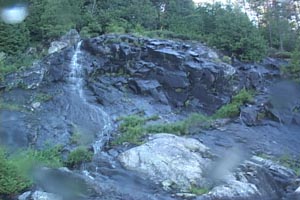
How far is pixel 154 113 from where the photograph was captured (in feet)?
58.9

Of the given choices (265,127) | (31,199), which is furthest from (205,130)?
(31,199)

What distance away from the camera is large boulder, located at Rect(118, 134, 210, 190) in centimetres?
1230

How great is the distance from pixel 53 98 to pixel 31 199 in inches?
312

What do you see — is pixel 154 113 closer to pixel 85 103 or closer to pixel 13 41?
pixel 85 103

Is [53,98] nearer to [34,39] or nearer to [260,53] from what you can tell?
[34,39]

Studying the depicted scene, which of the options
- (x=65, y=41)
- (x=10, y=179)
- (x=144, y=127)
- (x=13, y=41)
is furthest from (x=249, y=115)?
(x=13, y=41)

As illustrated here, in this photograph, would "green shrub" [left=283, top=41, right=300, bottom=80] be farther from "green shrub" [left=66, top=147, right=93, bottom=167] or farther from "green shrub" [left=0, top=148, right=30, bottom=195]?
"green shrub" [left=0, top=148, right=30, bottom=195]

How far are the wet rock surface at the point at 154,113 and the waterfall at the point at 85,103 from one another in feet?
0.15

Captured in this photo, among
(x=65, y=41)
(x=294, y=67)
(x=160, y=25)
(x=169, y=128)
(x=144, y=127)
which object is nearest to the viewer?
(x=144, y=127)

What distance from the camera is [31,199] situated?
10602 millimetres

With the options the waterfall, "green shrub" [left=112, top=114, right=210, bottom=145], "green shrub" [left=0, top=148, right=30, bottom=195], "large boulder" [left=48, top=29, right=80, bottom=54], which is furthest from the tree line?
"green shrub" [left=0, top=148, right=30, bottom=195]

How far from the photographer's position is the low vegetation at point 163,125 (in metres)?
15.3

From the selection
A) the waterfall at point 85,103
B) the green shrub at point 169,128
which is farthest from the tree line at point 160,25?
the green shrub at point 169,128

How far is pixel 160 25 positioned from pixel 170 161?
14849 mm
